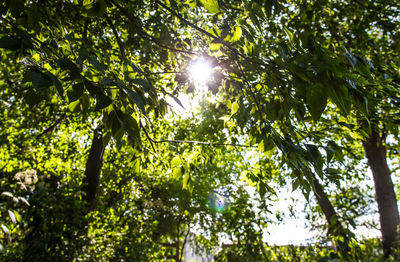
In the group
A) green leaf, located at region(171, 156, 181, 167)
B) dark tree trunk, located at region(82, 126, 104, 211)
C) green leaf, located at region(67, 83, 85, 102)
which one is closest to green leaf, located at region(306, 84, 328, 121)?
green leaf, located at region(67, 83, 85, 102)

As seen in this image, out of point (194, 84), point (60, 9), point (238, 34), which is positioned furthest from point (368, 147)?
point (60, 9)

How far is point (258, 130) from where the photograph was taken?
1519mm

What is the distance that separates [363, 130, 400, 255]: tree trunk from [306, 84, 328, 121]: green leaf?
746 cm

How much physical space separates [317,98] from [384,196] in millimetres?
8823

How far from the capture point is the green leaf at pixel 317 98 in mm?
870

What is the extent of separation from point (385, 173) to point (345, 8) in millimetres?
5237

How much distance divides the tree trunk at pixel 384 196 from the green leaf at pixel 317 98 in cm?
746

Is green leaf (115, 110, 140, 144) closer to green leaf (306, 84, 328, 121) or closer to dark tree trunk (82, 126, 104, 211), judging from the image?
green leaf (306, 84, 328, 121)

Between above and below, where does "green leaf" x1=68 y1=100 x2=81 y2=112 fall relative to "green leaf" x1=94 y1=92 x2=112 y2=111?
above

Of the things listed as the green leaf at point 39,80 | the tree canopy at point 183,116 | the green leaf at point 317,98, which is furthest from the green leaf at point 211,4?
the green leaf at point 39,80

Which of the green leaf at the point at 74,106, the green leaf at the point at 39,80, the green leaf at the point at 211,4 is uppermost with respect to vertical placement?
the green leaf at the point at 211,4

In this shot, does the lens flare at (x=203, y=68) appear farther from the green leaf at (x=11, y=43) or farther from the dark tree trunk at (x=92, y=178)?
the dark tree trunk at (x=92, y=178)

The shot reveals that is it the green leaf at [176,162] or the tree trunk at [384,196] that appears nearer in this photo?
the green leaf at [176,162]

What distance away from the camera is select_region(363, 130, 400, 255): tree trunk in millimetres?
7098
